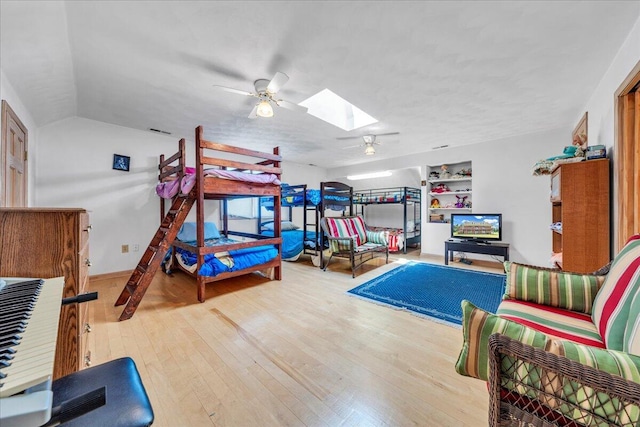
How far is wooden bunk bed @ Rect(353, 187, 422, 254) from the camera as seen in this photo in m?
5.25

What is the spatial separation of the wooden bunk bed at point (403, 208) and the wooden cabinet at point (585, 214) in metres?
3.07

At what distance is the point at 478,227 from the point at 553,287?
3108 mm

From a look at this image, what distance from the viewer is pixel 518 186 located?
4.17 metres

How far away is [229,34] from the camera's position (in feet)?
5.58

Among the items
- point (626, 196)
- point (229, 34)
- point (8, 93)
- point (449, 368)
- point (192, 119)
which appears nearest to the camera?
point (449, 368)

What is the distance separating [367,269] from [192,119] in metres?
3.41

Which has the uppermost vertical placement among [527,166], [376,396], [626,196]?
[527,166]

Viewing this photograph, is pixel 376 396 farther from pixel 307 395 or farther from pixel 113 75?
pixel 113 75

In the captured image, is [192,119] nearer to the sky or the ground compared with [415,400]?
nearer to the sky

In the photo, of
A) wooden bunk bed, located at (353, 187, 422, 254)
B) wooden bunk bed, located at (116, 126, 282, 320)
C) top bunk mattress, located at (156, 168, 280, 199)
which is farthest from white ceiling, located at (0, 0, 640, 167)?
wooden bunk bed, located at (353, 187, 422, 254)

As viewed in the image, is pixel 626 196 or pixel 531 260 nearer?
pixel 626 196

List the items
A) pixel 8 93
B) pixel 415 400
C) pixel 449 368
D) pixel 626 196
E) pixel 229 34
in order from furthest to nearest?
pixel 8 93 < pixel 626 196 < pixel 229 34 < pixel 449 368 < pixel 415 400

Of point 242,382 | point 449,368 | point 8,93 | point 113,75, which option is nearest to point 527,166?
point 449,368

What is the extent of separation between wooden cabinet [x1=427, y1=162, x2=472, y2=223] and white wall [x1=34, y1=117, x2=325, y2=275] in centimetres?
511
